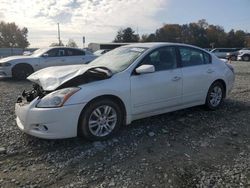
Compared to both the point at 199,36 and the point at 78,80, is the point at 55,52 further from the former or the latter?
the point at 199,36

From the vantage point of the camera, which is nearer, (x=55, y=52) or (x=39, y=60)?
(x=39, y=60)

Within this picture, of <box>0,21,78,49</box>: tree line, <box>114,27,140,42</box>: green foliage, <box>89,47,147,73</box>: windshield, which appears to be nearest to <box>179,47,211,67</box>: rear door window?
<box>89,47,147,73</box>: windshield

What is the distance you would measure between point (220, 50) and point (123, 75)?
3788cm

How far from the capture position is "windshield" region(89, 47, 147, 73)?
514cm

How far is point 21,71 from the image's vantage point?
476 inches

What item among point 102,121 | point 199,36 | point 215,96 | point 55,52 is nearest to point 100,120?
point 102,121

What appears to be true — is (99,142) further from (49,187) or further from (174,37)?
(174,37)

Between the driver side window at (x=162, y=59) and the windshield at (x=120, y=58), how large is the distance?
188 millimetres

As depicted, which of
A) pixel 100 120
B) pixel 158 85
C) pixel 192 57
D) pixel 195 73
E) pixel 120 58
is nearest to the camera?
pixel 100 120

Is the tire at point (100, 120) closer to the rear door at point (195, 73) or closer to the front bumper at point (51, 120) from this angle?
the front bumper at point (51, 120)

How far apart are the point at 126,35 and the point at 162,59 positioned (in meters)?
73.4

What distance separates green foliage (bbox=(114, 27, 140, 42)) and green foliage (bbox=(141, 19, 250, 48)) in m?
3.40

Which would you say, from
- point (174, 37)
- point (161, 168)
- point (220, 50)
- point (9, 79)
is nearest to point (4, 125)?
point (161, 168)

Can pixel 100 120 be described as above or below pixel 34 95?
below
